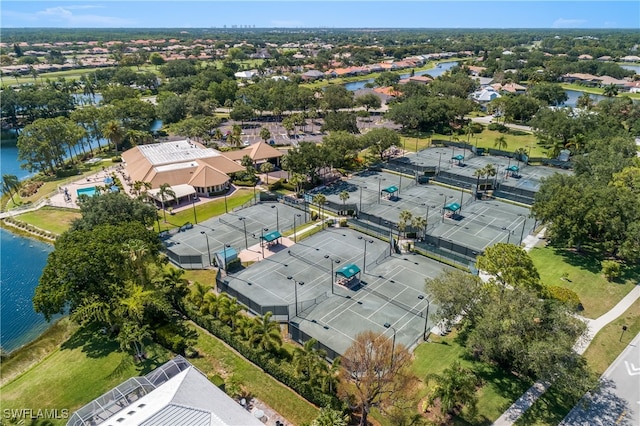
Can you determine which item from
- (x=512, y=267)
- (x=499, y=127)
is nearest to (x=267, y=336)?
(x=512, y=267)

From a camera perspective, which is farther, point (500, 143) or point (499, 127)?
point (499, 127)

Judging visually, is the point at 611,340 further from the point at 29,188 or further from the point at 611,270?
the point at 29,188

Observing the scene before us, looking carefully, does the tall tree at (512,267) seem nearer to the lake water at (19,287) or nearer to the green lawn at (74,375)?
the green lawn at (74,375)

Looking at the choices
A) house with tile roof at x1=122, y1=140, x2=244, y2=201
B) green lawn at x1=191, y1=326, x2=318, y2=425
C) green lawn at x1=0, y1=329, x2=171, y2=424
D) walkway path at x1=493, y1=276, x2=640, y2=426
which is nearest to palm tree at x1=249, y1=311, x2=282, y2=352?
green lawn at x1=191, y1=326, x2=318, y2=425

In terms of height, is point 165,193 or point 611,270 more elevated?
point 165,193

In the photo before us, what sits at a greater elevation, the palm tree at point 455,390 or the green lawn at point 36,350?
the palm tree at point 455,390

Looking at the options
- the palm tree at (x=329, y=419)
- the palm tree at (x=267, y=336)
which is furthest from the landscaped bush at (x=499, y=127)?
the palm tree at (x=329, y=419)

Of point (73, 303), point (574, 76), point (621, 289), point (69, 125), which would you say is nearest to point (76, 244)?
point (73, 303)
